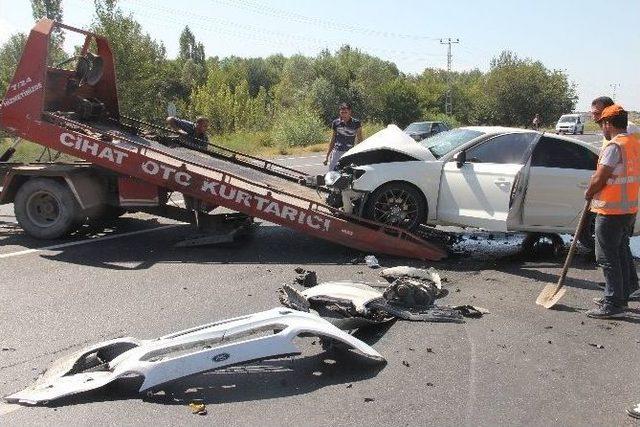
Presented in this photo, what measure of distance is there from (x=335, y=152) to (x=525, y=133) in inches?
134

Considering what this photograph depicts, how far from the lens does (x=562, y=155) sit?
25.3ft

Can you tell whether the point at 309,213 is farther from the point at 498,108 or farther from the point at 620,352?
the point at 498,108

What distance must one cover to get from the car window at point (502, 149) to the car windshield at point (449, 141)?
0.71 ft

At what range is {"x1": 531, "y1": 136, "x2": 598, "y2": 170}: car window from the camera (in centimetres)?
765

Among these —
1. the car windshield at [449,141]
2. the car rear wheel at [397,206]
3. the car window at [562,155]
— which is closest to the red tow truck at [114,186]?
the car rear wheel at [397,206]

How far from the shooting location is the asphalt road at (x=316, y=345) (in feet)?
11.9

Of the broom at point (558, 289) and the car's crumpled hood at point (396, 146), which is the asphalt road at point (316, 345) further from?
the car's crumpled hood at point (396, 146)

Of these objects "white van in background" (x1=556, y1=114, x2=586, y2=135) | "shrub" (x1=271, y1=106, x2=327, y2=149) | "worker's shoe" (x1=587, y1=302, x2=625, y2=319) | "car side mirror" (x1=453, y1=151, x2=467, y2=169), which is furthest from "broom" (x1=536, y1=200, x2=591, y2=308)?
"white van in background" (x1=556, y1=114, x2=586, y2=135)

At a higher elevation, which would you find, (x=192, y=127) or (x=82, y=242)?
(x=192, y=127)

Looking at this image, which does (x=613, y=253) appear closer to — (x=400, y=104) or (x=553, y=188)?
(x=553, y=188)

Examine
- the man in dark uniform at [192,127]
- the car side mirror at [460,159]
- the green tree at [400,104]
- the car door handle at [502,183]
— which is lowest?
the car door handle at [502,183]

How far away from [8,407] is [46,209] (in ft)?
17.5

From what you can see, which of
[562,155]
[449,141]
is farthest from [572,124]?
[449,141]

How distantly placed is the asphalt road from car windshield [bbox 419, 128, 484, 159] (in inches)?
54.9
